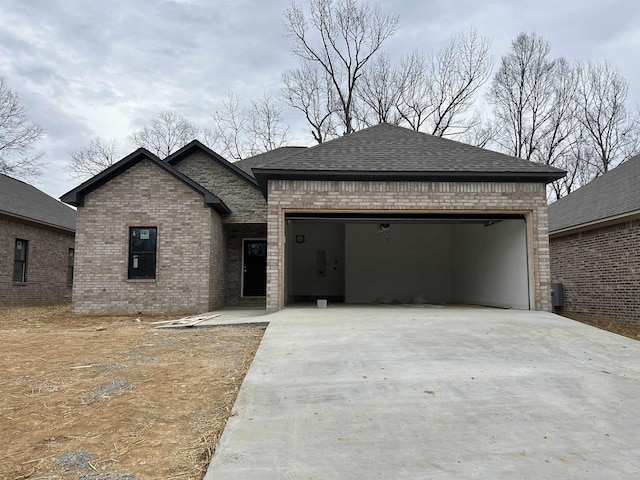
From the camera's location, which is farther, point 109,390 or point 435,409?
point 109,390

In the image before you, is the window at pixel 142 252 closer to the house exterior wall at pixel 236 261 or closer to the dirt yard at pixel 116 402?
the house exterior wall at pixel 236 261

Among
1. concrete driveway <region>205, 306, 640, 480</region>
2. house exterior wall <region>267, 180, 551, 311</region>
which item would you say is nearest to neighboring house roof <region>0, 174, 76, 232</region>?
house exterior wall <region>267, 180, 551, 311</region>

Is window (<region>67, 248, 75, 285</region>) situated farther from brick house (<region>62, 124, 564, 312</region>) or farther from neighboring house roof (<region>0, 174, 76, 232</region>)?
brick house (<region>62, 124, 564, 312</region>)

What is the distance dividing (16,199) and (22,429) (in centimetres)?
1615

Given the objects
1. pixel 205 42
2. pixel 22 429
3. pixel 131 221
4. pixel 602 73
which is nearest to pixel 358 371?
pixel 22 429

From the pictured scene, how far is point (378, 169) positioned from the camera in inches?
433

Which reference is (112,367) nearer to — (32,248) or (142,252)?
(142,252)

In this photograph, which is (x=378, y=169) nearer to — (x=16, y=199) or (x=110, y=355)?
(x=110, y=355)

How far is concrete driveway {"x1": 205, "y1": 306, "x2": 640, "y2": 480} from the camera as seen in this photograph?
3.11 m

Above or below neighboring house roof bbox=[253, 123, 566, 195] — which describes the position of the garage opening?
below

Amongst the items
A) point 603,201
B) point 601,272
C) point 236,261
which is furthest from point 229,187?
point 603,201

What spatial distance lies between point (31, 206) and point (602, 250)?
20.1m

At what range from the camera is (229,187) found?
15094mm

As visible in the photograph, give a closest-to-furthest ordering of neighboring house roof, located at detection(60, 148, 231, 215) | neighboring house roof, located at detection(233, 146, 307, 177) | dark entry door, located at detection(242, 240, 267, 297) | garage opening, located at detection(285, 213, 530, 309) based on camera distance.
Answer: neighboring house roof, located at detection(60, 148, 231, 215) < garage opening, located at detection(285, 213, 530, 309) < dark entry door, located at detection(242, 240, 267, 297) < neighboring house roof, located at detection(233, 146, 307, 177)
